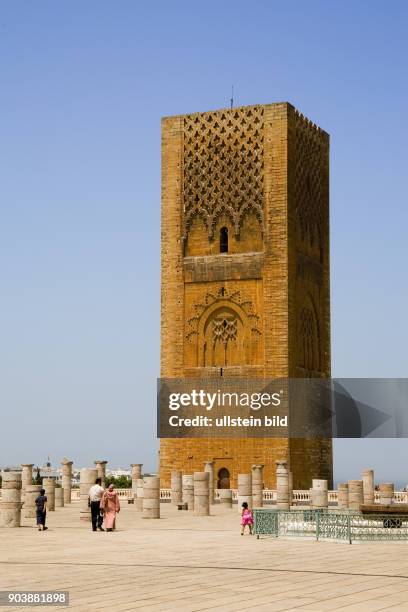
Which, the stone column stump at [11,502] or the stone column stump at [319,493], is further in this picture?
the stone column stump at [319,493]

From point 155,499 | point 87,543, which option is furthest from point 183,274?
point 87,543

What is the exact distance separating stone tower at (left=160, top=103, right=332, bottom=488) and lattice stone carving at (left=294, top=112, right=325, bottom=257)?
8 cm

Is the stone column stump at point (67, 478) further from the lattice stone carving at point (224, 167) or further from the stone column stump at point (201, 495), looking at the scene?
the lattice stone carving at point (224, 167)

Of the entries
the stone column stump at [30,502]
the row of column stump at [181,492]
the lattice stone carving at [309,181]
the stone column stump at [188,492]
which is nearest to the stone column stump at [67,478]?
the row of column stump at [181,492]

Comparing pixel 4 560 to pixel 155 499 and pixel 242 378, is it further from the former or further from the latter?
pixel 242 378

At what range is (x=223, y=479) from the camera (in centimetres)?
→ 4506

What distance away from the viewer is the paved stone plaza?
11703mm

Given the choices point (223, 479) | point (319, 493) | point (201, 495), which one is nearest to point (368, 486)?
point (319, 493)

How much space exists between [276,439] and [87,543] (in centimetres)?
2496

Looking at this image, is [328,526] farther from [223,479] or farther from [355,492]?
[223,479]

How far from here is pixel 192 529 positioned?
77.8 ft

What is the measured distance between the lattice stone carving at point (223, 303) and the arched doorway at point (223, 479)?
484 centimetres

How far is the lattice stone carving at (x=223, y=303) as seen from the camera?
45.5 m

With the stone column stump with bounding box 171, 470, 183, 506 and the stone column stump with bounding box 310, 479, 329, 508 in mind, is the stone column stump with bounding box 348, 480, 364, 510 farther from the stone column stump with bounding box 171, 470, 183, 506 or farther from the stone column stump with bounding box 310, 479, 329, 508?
the stone column stump with bounding box 171, 470, 183, 506
